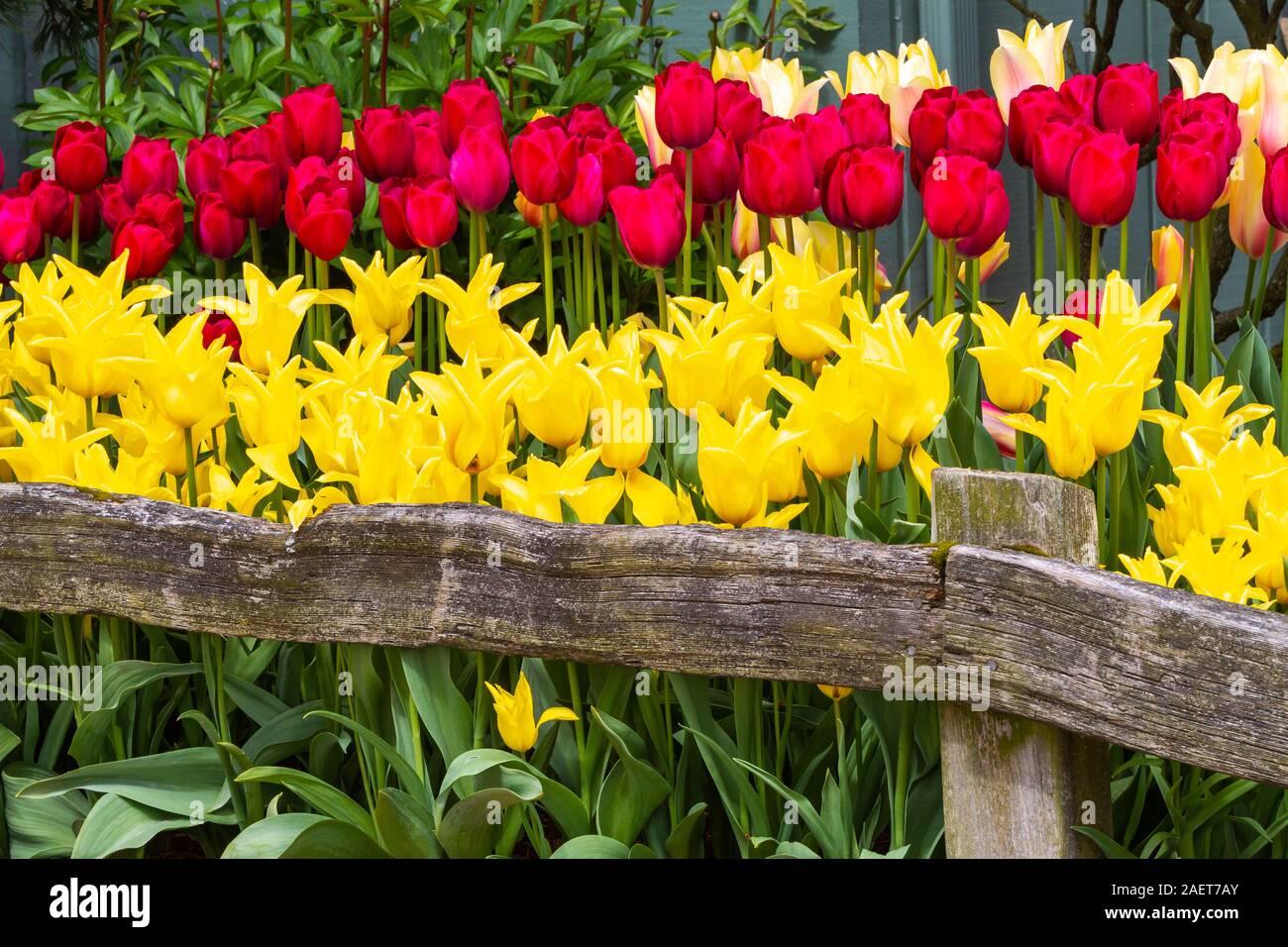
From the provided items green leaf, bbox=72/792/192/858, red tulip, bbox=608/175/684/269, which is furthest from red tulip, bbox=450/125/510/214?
green leaf, bbox=72/792/192/858

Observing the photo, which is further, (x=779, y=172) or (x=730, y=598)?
(x=779, y=172)

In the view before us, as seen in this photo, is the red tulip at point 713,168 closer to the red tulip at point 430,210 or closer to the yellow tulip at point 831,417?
the red tulip at point 430,210

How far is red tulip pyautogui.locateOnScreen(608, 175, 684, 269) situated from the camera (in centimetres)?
202

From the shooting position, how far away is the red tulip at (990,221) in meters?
Result: 1.97

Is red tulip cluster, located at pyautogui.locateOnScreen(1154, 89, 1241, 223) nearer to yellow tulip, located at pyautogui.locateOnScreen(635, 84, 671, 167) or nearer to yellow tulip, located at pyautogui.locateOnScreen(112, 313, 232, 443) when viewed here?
yellow tulip, located at pyautogui.locateOnScreen(635, 84, 671, 167)

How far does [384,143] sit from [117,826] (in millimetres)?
1114

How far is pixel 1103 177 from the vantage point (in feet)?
6.23

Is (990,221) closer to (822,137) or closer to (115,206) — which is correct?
(822,137)

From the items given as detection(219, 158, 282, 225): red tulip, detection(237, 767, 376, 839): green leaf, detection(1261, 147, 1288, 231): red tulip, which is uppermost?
detection(219, 158, 282, 225): red tulip

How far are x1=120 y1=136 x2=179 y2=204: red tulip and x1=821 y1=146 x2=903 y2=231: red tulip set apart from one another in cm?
119

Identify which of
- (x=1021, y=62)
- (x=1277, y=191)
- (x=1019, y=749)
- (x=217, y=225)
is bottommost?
(x=1019, y=749)

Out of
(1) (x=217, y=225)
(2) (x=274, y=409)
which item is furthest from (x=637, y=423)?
(1) (x=217, y=225)

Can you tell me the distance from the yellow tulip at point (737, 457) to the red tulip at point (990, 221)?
578 mm

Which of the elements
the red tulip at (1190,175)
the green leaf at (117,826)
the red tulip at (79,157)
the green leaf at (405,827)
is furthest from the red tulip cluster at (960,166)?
the red tulip at (79,157)
